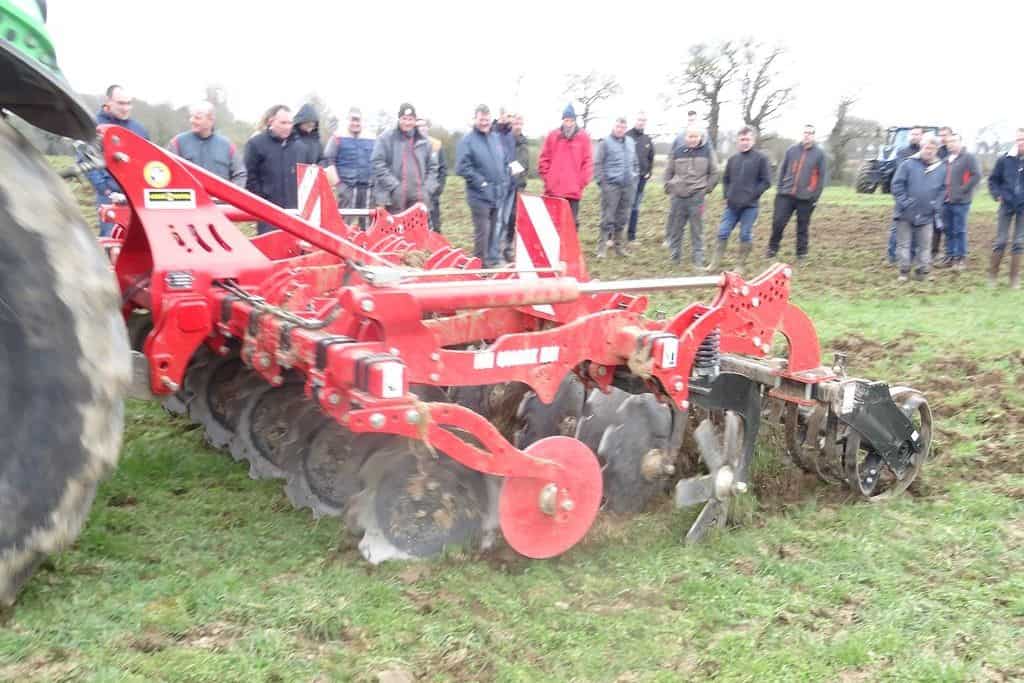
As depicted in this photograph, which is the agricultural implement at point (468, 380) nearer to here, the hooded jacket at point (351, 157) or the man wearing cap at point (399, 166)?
the man wearing cap at point (399, 166)

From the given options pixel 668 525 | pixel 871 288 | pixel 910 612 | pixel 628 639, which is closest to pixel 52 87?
pixel 628 639

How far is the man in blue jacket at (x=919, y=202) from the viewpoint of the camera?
10.9 meters

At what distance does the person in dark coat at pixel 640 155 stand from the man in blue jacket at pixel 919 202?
3211mm

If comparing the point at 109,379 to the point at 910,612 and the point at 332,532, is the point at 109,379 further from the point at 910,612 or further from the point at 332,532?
the point at 910,612

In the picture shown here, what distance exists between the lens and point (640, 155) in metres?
12.6

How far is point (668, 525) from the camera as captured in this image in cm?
393

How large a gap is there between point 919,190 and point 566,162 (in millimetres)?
4180

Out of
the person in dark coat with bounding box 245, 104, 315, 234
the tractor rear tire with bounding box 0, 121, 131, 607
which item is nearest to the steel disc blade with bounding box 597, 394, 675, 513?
the tractor rear tire with bounding box 0, 121, 131, 607

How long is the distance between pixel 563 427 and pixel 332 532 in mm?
1234

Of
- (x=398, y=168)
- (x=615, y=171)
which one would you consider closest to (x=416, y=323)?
(x=398, y=168)

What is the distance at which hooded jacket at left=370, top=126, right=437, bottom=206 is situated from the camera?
29.1ft

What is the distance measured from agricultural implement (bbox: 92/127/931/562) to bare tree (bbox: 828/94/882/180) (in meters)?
27.6

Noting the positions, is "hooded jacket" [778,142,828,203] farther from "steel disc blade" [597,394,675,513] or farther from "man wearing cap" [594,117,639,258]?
"steel disc blade" [597,394,675,513]

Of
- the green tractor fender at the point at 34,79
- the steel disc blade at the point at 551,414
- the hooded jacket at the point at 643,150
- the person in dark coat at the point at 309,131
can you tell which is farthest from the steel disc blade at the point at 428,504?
the hooded jacket at the point at 643,150
